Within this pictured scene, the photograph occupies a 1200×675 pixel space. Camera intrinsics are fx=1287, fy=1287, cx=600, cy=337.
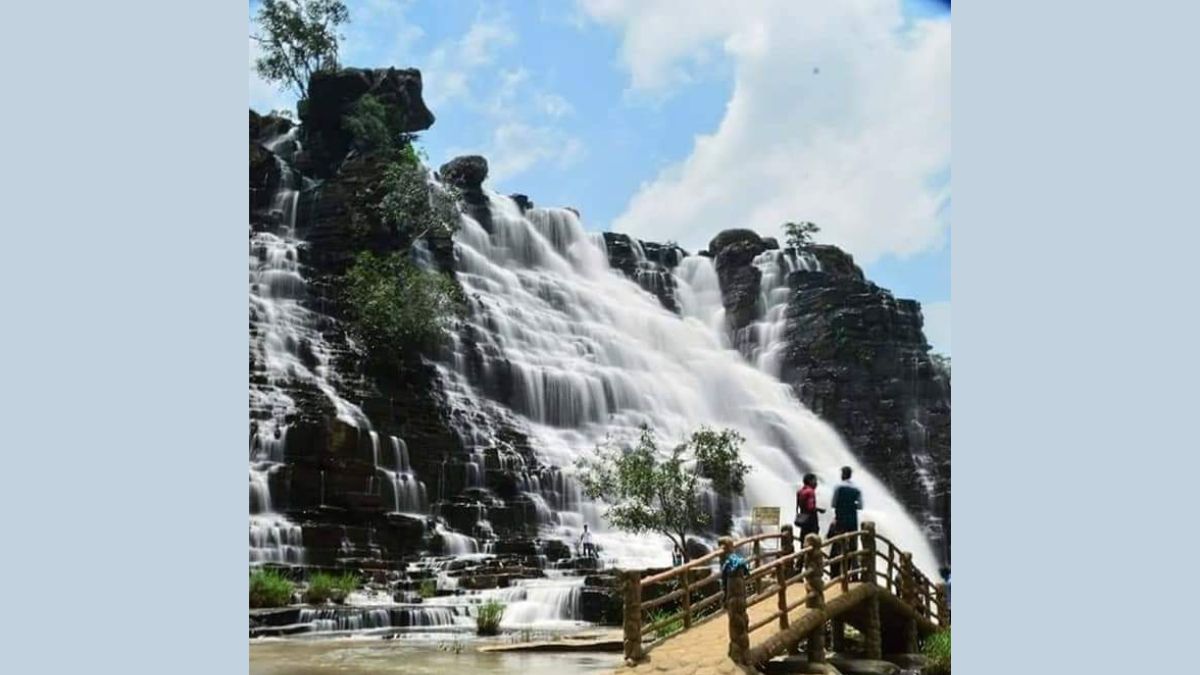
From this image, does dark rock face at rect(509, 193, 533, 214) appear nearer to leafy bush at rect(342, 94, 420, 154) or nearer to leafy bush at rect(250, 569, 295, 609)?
leafy bush at rect(342, 94, 420, 154)

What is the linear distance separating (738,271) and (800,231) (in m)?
2.62

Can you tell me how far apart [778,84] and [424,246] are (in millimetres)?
6402

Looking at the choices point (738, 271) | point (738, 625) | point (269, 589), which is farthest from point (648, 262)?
point (738, 625)

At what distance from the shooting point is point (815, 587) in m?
9.12

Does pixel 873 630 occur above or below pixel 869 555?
below

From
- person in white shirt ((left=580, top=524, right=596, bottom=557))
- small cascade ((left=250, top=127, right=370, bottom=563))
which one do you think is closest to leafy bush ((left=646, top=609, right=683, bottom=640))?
person in white shirt ((left=580, top=524, right=596, bottom=557))

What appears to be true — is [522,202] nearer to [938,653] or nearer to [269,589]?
[269,589]

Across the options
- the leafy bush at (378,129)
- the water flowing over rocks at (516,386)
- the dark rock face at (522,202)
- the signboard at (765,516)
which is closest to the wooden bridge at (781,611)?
the signboard at (765,516)

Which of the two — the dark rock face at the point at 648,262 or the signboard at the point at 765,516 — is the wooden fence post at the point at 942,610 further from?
the dark rock face at the point at 648,262

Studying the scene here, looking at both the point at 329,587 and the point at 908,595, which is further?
the point at 329,587

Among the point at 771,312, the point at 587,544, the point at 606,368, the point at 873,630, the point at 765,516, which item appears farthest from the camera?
the point at 771,312

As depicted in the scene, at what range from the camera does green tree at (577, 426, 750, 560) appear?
1366 centimetres

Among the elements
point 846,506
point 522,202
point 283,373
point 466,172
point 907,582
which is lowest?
point 907,582

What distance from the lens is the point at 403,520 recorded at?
50.3 ft
